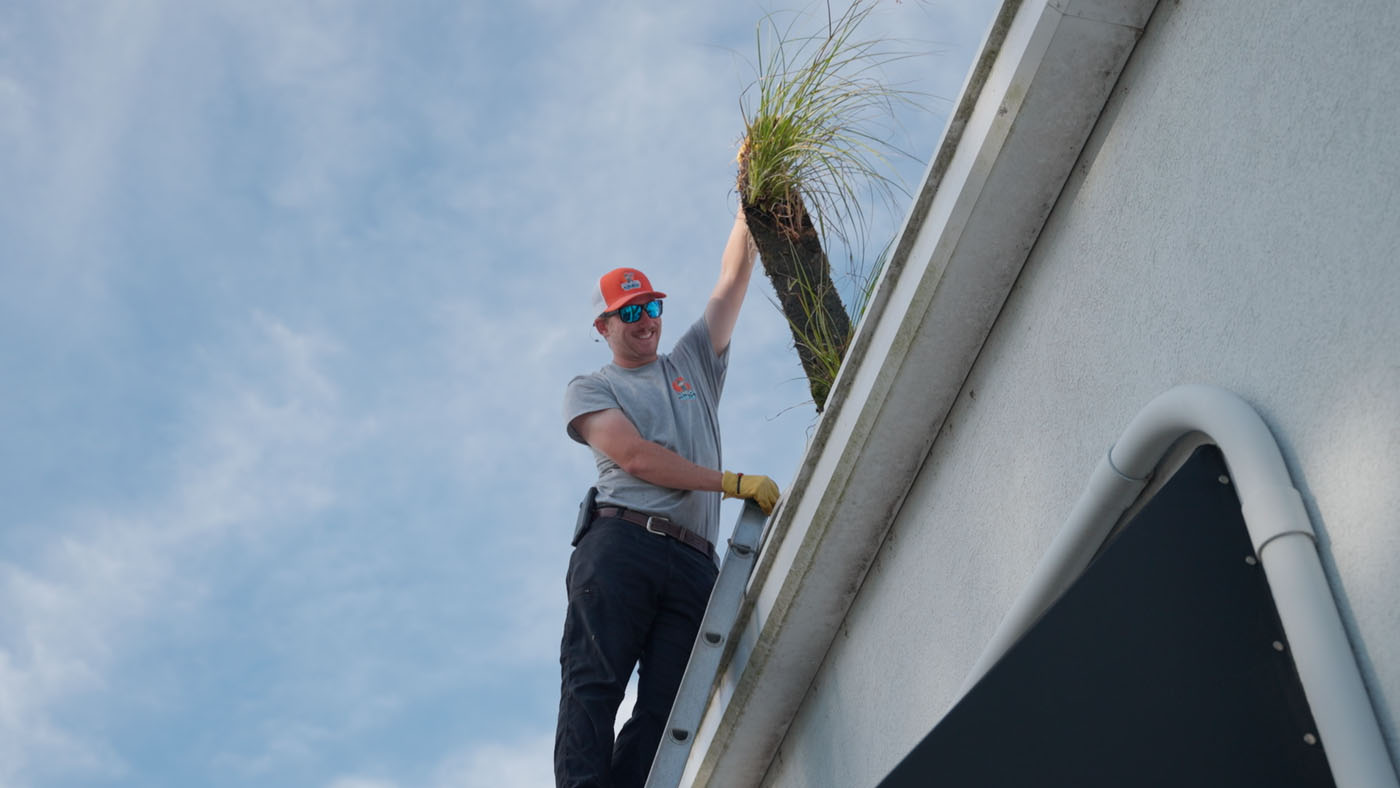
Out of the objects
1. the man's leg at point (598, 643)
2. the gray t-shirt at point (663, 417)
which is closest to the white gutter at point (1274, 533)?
the man's leg at point (598, 643)

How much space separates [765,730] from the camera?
4.13m

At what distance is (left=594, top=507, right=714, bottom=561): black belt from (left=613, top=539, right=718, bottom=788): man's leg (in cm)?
4

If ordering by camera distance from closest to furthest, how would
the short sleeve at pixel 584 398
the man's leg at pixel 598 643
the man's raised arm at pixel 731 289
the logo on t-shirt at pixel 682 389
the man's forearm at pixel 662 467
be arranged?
the man's leg at pixel 598 643, the man's forearm at pixel 662 467, the short sleeve at pixel 584 398, the logo on t-shirt at pixel 682 389, the man's raised arm at pixel 731 289

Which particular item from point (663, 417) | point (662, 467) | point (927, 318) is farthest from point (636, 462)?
point (927, 318)

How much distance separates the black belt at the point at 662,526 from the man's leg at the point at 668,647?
0.04 metres

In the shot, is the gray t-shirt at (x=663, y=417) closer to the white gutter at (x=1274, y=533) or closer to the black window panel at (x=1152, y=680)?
the white gutter at (x=1274, y=533)

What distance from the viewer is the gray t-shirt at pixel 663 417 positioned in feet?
15.7

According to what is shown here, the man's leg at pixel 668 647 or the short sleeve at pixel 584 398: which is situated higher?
the short sleeve at pixel 584 398

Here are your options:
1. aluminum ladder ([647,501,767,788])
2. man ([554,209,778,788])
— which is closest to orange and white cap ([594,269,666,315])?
man ([554,209,778,788])

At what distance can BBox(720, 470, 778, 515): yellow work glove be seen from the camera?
4.30 m

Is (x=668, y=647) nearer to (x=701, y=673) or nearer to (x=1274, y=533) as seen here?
(x=701, y=673)

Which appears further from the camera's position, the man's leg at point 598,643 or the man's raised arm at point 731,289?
the man's raised arm at point 731,289

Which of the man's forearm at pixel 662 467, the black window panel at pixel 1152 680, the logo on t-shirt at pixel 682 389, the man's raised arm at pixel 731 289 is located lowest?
the black window panel at pixel 1152 680

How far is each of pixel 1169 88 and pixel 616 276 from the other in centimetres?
326
